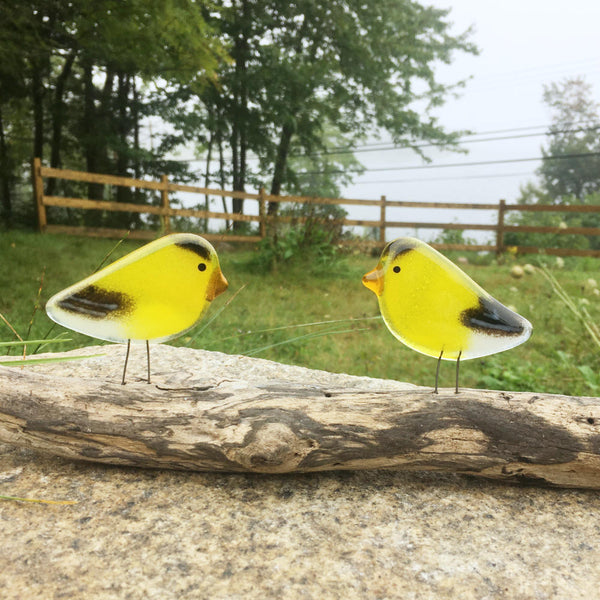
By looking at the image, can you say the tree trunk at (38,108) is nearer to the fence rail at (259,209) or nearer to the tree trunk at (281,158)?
the fence rail at (259,209)

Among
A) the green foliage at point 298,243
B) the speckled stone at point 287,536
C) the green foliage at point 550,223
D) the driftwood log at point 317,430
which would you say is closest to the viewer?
the speckled stone at point 287,536

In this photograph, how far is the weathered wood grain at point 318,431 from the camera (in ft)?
4.33

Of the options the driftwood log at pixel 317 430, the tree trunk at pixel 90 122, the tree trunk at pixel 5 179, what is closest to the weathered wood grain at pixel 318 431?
the driftwood log at pixel 317 430

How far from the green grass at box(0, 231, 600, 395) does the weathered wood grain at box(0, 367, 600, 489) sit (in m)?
0.49

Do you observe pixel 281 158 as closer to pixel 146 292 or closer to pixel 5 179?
pixel 5 179

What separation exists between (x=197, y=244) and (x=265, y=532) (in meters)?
0.76

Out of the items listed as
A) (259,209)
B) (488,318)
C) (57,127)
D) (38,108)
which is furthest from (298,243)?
(38,108)

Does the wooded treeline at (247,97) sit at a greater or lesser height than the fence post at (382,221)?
greater

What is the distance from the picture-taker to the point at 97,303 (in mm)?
1389

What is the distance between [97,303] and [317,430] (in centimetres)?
69

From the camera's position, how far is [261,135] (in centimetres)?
1145

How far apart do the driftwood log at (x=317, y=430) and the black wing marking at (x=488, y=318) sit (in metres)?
0.20

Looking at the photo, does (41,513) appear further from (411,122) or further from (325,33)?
(411,122)

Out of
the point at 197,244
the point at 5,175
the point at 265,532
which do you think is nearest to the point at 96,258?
the point at 197,244
